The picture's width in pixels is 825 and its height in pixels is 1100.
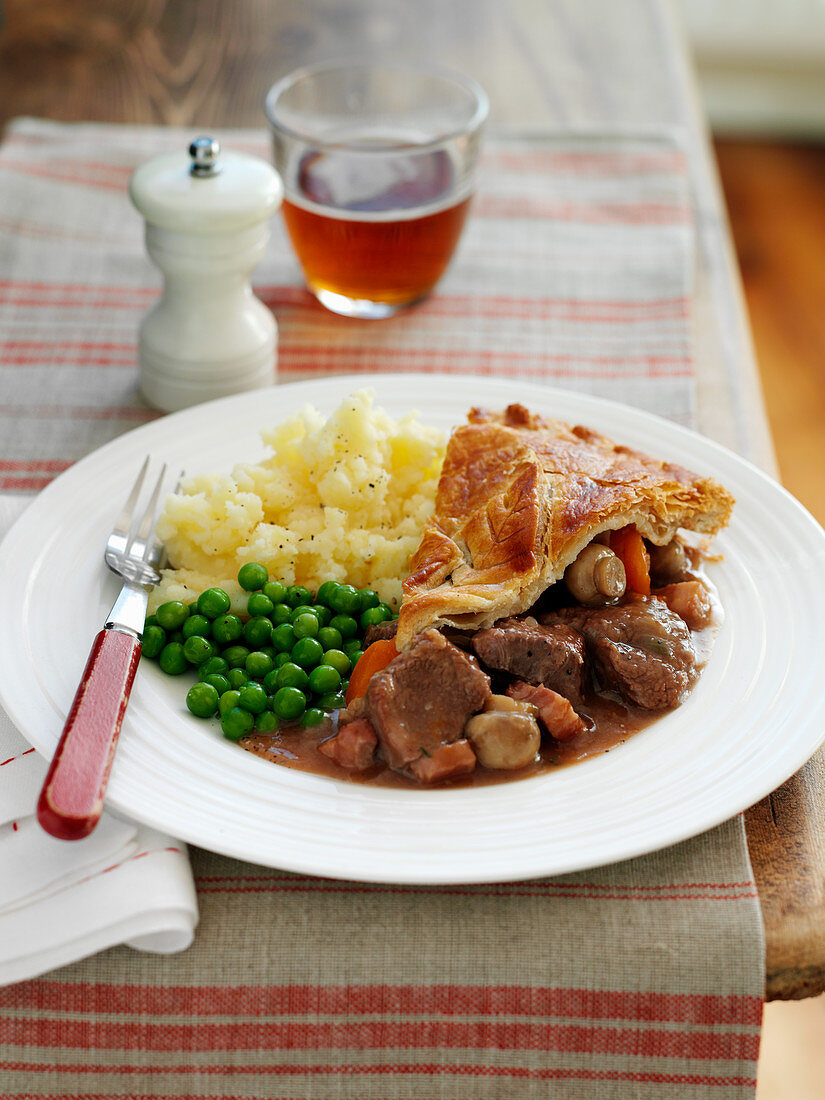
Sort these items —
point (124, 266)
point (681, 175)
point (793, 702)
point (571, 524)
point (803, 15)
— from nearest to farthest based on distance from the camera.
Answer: point (793, 702)
point (571, 524)
point (124, 266)
point (681, 175)
point (803, 15)

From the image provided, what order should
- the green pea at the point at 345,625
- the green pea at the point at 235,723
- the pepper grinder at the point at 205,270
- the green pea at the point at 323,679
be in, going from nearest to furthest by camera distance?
the green pea at the point at 235,723 < the green pea at the point at 323,679 < the green pea at the point at 345,625 < the pepper grinder at the point at 205,270

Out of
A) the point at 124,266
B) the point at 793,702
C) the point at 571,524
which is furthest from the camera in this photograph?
the point at 124,266

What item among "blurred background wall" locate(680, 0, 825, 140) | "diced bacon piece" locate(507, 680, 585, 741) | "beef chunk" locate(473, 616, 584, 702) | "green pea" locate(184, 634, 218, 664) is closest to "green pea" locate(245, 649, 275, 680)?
"green pea" locate(184, 634, 218, 664)

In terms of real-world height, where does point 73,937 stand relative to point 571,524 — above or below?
below

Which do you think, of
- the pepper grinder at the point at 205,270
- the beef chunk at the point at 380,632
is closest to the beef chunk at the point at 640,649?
the beef chunk at the point at 380,632

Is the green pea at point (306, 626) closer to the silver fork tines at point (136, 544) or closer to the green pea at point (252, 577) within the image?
the green pea at point (252, 577)

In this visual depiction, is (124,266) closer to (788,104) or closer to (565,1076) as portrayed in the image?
(565,1076)

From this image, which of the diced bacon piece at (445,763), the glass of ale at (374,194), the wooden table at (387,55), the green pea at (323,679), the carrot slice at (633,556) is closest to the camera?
the diced bacon piece at (445,763)

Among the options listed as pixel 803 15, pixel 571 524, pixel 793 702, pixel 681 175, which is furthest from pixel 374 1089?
pixel 803 15

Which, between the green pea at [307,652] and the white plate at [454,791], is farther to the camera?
the green pea at [307,652]
